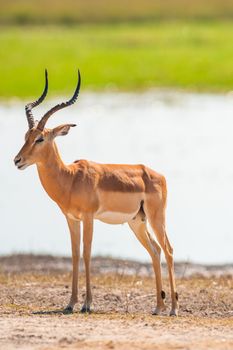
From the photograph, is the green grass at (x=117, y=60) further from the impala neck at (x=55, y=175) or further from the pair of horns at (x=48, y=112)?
the impala neck at (x=55, y=175)

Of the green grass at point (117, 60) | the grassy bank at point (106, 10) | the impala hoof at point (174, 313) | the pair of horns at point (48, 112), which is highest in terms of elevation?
the grassy bank at point (106, 10)

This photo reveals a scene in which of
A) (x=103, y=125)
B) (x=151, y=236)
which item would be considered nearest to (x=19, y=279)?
(x=151, y=236)

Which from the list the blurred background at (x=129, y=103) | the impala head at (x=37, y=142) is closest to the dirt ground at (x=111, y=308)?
the blurred background at (x=129, y=103)

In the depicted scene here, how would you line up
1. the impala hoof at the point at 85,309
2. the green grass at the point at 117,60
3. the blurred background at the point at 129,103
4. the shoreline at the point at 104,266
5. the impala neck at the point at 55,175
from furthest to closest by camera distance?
1. the green grass at the point at 117,60
2. the blurred background at the point at 129,103
3. the shoreline at the point at 104,266
4. the impala neck at the point at 55,175
5. the impala hoof at the point at 85,309

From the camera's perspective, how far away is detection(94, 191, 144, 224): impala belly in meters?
13.8

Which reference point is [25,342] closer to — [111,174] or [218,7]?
[111,174]

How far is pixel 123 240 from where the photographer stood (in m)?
20.0

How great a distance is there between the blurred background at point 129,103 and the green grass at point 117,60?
0.16 ft

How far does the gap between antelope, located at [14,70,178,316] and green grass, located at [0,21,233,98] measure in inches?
1026

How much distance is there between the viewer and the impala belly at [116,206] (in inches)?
543

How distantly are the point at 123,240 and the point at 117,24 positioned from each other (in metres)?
45.5

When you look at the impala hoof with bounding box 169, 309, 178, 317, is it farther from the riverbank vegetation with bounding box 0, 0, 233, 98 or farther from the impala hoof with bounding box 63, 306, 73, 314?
the riverbank vegetation with bounding box 0, 0, 233, 98

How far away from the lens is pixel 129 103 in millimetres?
40156

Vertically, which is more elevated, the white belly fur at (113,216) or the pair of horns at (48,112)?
the pair of horns at (48,112)
